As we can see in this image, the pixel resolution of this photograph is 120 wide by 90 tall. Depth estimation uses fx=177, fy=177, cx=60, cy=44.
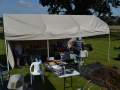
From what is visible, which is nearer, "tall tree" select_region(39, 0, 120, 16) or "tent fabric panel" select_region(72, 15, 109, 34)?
"tent fabric panel" select_region(72, 15, 109, 34)

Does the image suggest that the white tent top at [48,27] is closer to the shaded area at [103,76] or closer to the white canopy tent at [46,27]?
the white canopy tent at [46,27]

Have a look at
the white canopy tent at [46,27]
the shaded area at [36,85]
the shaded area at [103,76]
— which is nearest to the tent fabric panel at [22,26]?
the white canopy tent at [46,27]

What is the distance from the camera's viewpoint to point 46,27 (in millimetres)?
9734

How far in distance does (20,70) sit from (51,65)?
2882mm

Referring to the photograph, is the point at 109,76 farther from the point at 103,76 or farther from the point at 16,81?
the point at 16,81

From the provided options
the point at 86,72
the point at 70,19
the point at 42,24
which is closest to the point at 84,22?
the point at 70,19

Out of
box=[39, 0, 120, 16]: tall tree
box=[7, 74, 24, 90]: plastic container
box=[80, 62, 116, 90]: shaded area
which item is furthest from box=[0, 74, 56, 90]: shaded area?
box=[39, 0, 120, 16]: tall tree

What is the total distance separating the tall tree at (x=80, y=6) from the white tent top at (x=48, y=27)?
687 inches

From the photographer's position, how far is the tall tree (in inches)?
1125

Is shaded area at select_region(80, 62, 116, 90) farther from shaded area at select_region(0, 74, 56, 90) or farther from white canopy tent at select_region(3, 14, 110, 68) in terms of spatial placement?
white canopy tent at select_region(3, 14, 110, 68)

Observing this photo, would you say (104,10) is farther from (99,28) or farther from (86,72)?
(86,72)

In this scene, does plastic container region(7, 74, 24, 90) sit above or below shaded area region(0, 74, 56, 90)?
above

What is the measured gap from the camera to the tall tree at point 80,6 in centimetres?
2856

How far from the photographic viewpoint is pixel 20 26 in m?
9.55
